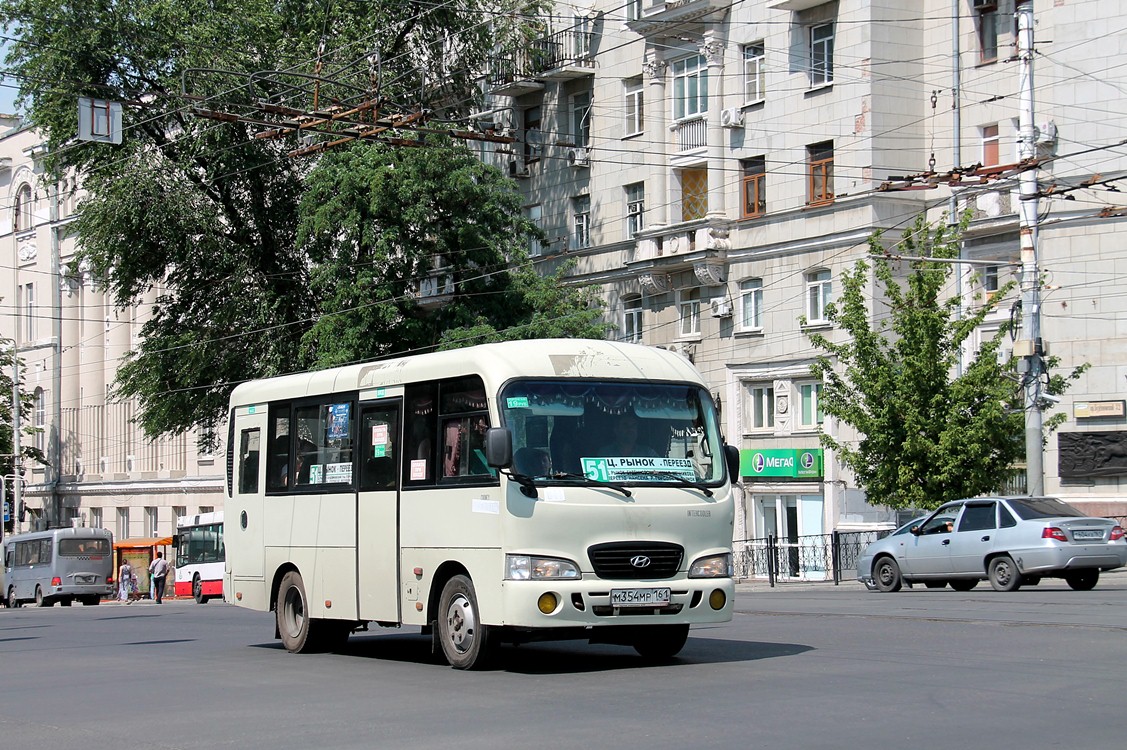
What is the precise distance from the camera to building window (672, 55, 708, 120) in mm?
44438

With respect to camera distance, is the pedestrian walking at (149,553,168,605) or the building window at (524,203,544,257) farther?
the pedestrian walking at (149,553,168,605)

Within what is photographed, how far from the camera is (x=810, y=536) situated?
127 ft

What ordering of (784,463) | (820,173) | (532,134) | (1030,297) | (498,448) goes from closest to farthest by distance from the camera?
(498,448), (1030,297), (820,173), (784,463), (532,134)

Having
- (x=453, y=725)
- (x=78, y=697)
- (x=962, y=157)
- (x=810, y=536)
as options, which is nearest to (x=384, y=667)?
(x=78, y=697)

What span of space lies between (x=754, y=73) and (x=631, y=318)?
8367mm

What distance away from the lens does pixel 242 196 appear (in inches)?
1766

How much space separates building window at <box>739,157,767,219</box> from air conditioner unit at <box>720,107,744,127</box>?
1.04 metres

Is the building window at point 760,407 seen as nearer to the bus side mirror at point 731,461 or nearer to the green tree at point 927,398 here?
the green tree at point 927,398

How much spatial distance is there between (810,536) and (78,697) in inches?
1088

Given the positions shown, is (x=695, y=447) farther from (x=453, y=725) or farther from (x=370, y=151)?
(x=370, y=151)

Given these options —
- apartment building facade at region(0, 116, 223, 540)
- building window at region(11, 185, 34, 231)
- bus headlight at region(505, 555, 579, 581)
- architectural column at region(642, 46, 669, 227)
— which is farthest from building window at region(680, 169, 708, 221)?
building window at region(11, 185, 34, 231)

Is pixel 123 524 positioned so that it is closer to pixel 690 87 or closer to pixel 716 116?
pixel 690 87

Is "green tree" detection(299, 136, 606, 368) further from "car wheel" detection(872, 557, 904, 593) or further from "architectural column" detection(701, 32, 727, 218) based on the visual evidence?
"car wheel" detection(872, 557, 904, 593)

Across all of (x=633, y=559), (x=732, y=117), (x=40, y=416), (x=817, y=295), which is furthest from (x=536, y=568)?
(x=40, y=416)
